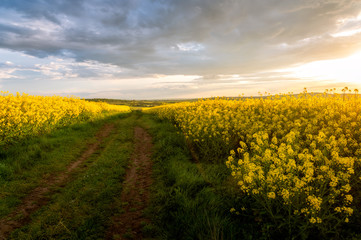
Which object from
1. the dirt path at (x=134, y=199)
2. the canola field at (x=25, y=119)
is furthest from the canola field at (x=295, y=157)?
the canola field at (x=25, y=119)

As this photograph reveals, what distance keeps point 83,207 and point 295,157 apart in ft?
19.2

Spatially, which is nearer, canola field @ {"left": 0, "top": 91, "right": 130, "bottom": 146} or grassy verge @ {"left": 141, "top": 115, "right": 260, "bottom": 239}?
grassy verge @ {"left": 141, "top": 115, "right": 260, "bottom": 239}

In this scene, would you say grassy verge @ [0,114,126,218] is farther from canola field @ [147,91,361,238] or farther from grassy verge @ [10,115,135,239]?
canola field @ [147,91,361,238]

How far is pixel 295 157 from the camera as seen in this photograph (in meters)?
5.54

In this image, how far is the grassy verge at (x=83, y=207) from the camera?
188 inches

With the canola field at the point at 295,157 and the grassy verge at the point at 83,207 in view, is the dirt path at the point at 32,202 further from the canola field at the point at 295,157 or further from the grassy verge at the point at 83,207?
the canola field at the point at 295,157

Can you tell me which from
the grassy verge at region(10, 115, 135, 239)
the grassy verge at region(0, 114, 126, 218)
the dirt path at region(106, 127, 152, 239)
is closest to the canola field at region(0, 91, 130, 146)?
the grassy verge at region(0, 114, 126, 218)

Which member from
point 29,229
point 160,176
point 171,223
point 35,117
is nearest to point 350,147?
point 171,223

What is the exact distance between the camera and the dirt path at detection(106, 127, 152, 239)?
16.2ft

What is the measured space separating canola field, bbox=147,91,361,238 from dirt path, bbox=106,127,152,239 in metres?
2.39

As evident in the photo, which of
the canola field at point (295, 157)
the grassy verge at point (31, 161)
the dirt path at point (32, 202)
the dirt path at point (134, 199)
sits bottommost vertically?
the dirt path at point (134, 199)

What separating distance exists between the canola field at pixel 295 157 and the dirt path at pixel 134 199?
239cm

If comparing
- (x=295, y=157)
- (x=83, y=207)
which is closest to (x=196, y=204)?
(x=295, y=157)

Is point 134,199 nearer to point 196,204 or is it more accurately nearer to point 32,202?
point 196,204
